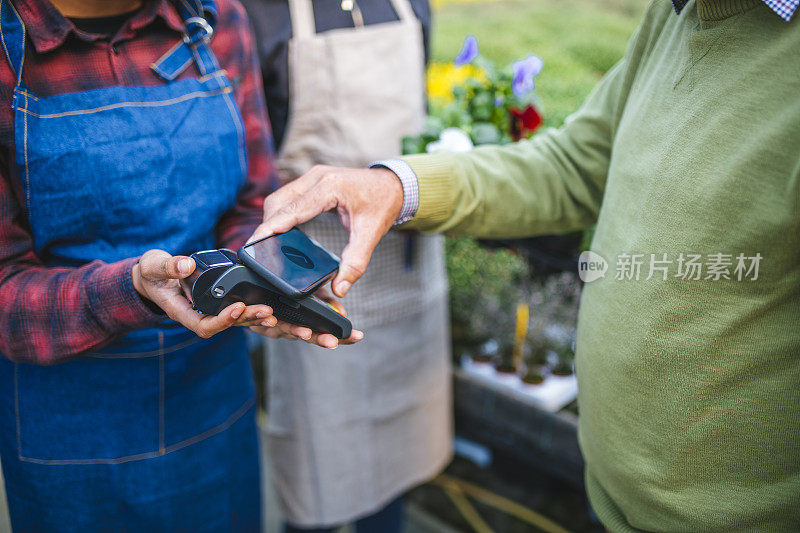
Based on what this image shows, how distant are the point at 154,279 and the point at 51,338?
253mm

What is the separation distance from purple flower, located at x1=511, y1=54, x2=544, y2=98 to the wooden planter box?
1.08 metres

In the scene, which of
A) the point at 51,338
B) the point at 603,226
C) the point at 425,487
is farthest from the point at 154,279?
the point at 425,487

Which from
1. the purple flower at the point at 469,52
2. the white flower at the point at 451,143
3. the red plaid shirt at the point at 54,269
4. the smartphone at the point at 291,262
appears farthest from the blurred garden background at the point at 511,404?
the red plaid shirt at the point at 54,269

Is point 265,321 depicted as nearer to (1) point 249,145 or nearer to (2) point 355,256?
(2) point 355,256

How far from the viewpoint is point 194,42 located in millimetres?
1367

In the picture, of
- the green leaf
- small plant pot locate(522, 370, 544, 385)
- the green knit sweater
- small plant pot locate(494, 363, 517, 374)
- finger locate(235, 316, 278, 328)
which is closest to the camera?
the green knit sweater

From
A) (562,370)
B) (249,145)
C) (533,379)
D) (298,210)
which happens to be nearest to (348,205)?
(298,210)

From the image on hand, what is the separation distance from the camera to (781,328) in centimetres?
100

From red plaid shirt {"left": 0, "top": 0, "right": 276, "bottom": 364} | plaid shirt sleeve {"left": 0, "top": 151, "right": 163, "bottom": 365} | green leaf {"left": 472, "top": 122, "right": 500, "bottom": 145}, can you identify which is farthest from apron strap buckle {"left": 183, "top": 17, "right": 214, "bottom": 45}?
green leaf {"left": 472, "top": 122, "right": 500, "bottom": 145}

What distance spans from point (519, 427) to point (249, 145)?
1457 millimetres

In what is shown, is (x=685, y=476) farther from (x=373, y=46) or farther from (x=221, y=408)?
(x=373, y=46)

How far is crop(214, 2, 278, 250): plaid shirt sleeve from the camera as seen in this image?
1456 millimetres

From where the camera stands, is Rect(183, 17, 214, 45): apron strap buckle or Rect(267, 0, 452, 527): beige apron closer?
Rect(183, 17, 214, 45): apron strap buckle

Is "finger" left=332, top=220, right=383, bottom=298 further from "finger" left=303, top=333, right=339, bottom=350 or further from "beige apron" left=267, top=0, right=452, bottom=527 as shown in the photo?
"beige apron" left=267, top=0, right=452, bottom=527
